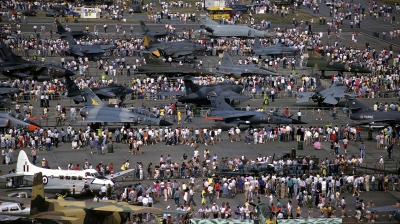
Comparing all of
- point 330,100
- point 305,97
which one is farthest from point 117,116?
point 330,100

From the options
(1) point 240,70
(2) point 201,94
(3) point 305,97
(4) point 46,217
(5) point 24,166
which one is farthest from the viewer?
(1) point 240,70

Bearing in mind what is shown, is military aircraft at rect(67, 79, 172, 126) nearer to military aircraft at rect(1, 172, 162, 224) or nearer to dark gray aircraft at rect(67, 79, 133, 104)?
dark gray aircraft at rect(67, 79, 133, 104)

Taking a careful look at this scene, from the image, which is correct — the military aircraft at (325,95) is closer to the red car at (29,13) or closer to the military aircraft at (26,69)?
the military aircraft at (26,69)

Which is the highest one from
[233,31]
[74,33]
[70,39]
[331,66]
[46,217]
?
[233,31]

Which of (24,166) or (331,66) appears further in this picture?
(331,66)

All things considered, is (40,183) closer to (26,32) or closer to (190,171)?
(190,171)

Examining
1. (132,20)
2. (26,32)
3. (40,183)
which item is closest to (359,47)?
(132,20)

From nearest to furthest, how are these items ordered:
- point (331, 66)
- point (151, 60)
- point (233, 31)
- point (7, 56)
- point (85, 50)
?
point (151, 60) < point (7, 56) < point (331, 66) < point (85, 50) < point (233, 31)

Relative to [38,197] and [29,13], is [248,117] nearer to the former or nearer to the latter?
[38,197]
